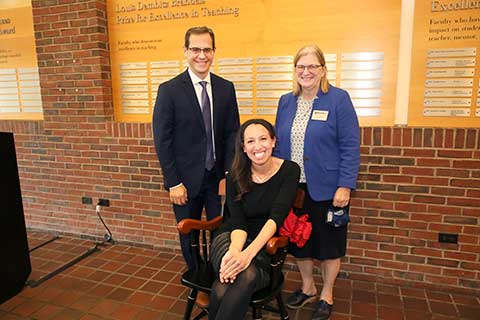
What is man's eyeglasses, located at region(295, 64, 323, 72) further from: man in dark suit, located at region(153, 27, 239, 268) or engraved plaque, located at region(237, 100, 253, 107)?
engraved plaque, located at region(237, 100, 253, 107)

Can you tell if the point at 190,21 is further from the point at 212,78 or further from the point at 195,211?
the point at 195,211

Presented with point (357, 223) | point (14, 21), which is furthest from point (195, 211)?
point (14, 21)

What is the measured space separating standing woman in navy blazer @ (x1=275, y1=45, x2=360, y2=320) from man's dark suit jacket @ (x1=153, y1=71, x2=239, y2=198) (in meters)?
0.38

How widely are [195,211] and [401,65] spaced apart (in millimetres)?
1768

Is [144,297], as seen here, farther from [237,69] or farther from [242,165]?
[237,69]

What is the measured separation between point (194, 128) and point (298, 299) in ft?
4.39

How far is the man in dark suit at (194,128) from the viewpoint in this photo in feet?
7.00

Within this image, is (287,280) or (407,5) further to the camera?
(287,280)

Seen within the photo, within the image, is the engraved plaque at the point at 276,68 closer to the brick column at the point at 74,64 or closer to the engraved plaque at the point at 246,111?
the engraved plaque at the point at 246,111

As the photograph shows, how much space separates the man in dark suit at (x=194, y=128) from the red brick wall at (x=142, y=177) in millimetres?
1012

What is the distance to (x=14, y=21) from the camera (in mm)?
3557

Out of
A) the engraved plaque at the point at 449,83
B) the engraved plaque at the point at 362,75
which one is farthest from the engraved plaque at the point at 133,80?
the engraved plaque at the point at 449,83

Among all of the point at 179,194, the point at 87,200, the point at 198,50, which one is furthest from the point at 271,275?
the point at 87,200

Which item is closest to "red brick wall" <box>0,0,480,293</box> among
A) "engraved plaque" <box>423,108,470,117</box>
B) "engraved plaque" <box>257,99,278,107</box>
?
"engraved plaque" <box>423,108,470,117</box>
